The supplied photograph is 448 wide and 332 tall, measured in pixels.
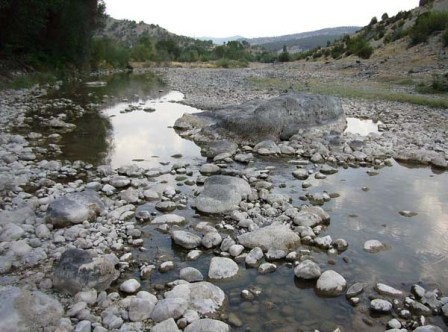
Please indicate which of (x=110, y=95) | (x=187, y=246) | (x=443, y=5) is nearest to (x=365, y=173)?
(x=187, y=246)

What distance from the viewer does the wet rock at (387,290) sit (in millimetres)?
5650

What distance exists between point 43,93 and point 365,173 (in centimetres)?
1970

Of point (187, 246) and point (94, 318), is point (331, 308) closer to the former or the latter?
point (187, 246)

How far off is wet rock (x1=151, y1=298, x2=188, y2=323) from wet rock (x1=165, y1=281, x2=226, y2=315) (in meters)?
0.10

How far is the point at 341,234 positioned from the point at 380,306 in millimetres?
2171

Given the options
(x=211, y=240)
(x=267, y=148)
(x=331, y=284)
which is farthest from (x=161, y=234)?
(x=267, y=148)

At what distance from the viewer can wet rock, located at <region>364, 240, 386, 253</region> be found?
270 inches

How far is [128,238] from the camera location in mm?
7047

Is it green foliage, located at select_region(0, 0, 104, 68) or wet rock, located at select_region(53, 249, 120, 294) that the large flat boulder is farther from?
green foliage, located at select_region(0, 0, 104, 68)

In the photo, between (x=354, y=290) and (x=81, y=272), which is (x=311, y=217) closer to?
(x=354, y=290)

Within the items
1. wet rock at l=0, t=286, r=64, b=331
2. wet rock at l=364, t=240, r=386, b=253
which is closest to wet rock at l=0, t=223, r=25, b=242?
wet rock at l=0, t=286, r=64, b=331

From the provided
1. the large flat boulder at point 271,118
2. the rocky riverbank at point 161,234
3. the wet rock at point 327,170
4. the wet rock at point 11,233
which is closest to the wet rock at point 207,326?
the rocky riverbank at point 161,234

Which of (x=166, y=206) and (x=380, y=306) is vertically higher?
(x=166, y=206)

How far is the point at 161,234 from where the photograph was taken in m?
7.30
